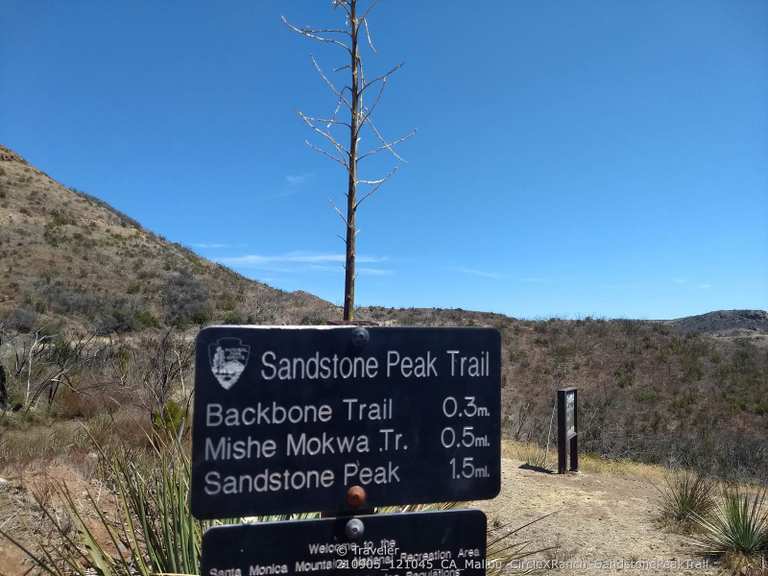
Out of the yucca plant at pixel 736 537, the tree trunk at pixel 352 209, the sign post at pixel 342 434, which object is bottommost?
the yucca plant at pixel 736 537

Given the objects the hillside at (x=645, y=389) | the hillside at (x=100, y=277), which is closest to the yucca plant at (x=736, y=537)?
the hillside at (x=645, y=389)

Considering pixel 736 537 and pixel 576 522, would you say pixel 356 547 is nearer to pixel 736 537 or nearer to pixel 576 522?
pixel 736 537

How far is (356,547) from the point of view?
1960mm

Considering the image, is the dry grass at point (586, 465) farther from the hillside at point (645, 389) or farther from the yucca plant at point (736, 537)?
the yucca plant at point (736, 537)

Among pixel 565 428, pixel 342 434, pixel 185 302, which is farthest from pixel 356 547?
pixel 185 302

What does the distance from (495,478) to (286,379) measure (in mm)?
850

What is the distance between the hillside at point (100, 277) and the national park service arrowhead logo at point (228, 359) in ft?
58.8

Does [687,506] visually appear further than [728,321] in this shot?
No

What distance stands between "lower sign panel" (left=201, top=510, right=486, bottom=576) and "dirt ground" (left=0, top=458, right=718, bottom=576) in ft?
7.79

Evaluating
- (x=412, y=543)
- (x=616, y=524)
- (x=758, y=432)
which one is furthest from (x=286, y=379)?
(x=758, y=432)

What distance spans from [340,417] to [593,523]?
615 centimetres

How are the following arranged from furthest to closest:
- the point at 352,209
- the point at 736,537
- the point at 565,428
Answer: the point at 565,428 → the point at 736,537 → the point at 352,209

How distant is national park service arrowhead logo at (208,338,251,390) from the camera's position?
6.17 ft

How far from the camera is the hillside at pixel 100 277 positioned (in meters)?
26.1
